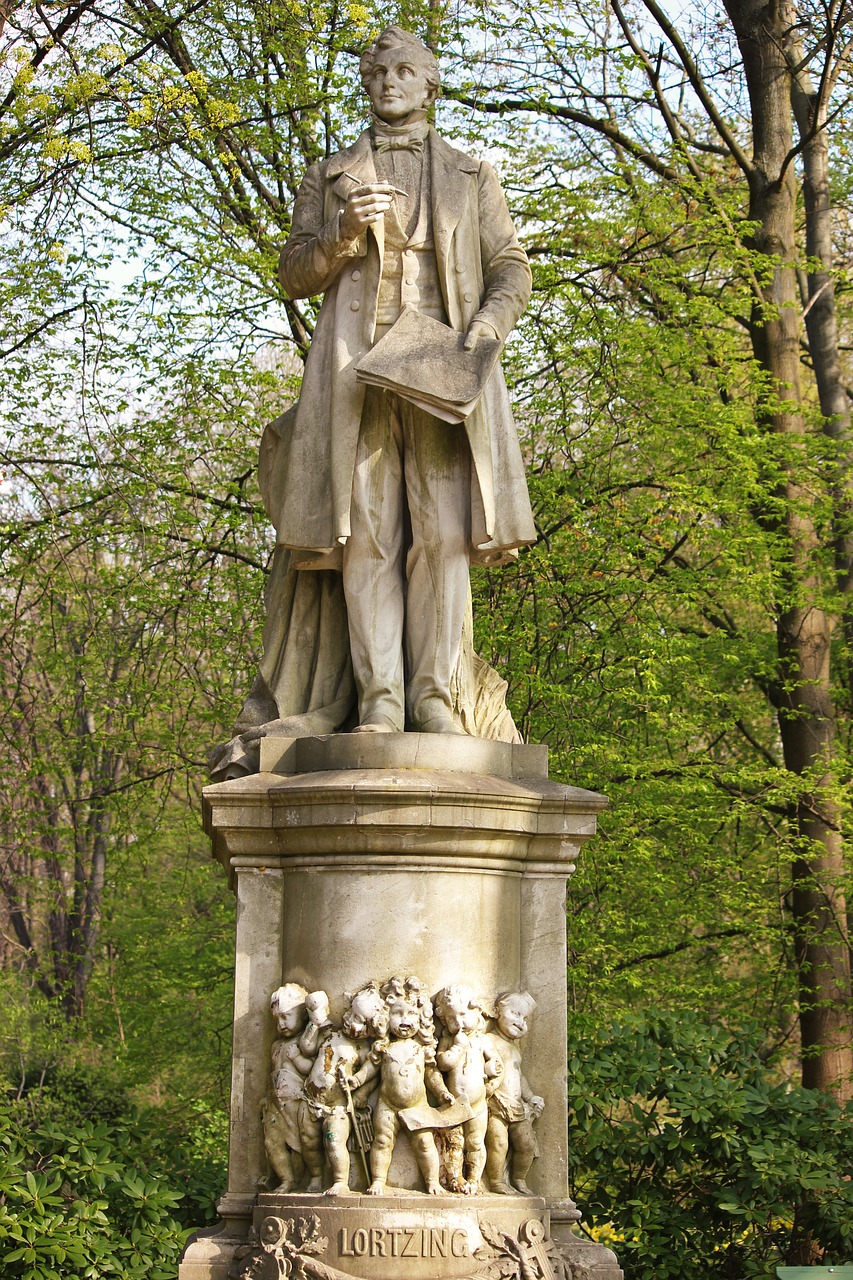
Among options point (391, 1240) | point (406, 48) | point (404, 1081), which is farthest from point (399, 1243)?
point (406, 48)

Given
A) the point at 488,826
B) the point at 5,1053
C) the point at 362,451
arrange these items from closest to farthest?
the point at 488,826
the point at 362,451
the point at 5,1053

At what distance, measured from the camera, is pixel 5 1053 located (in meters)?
15.6

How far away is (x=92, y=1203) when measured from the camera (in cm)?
693

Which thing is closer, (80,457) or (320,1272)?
(320,1272)

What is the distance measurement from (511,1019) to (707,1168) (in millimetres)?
3064

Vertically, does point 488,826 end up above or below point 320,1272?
above

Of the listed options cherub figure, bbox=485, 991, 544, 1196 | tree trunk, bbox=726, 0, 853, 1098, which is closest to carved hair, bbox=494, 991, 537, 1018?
cherub figure, bbox=485, 991, 544, 1196

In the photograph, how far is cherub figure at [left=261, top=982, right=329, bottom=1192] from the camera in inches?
194

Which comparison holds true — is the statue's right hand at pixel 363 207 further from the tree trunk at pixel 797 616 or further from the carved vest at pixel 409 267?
the tree trunk at pixel 797 616

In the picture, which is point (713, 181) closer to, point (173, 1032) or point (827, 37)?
point (827, 37)

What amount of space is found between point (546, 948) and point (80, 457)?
9863mm

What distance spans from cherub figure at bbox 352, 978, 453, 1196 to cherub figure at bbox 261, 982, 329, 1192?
0.20 m

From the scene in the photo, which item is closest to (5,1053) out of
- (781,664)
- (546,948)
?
(781,664)

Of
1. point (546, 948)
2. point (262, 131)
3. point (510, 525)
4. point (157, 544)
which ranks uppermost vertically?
point (262, 131)
